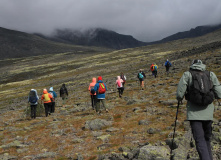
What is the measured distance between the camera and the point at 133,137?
1122cm

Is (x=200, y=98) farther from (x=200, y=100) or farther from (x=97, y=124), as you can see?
(x=97, y=124)

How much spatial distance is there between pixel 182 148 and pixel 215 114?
5.57 m

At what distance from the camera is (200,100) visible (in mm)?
6465

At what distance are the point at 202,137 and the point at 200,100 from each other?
1201 mm

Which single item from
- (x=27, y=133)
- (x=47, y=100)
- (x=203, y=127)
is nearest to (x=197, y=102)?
(x=203, y=127)

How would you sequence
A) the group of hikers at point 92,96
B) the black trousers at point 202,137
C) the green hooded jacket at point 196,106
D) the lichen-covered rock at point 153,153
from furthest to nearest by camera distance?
the group of hikers at point 92,96
the lichen-covered rock at point 153,153
the green hooded jacket at point 196,106
the black trousers at point 202,137

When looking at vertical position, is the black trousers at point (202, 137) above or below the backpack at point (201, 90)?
below

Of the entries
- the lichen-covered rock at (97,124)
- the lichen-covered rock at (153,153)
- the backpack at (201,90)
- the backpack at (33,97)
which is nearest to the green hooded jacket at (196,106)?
the backpack at (201,90)

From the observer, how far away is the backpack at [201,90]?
6461 millimetres

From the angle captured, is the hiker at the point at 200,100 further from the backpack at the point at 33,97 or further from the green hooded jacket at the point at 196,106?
the backpack at the point at 33,97

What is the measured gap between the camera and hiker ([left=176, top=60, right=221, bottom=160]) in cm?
649

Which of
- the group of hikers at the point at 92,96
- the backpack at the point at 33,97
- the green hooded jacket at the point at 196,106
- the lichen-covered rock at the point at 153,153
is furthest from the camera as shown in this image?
the backpack at the point at 33,97

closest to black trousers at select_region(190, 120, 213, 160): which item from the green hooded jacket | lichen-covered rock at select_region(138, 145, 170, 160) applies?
the green hooded jacket

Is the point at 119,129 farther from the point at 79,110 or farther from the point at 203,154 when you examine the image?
the point at 79,110
